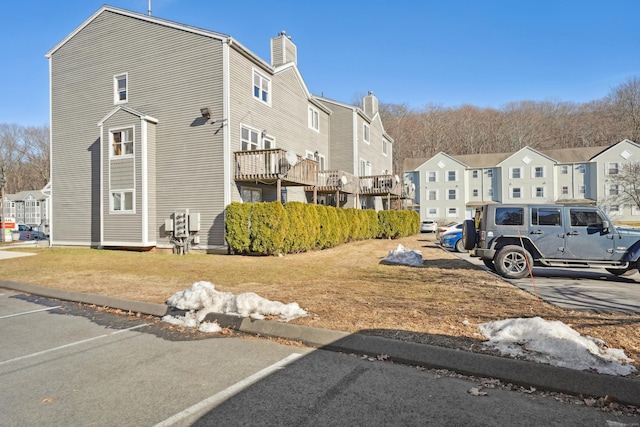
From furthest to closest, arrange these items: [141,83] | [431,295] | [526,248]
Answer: [141,83] → [526,248] → [431,295]

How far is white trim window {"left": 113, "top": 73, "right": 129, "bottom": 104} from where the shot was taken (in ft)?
61.6

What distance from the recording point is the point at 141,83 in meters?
18.3

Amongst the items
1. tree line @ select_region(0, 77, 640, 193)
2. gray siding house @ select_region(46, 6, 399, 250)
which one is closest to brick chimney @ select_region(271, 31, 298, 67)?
gray siding house @ select_region(46, 6, 399, 250)

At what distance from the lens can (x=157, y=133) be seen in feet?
58.6

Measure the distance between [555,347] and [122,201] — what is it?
703 inches

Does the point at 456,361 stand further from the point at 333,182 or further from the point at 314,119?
the point at 314,119

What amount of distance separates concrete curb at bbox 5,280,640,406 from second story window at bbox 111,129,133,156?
46.9ft

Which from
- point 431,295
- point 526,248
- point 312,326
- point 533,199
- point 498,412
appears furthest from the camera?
point 533,199

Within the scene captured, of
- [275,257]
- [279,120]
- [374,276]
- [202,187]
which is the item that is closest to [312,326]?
[374,276]

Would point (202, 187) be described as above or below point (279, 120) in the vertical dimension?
below

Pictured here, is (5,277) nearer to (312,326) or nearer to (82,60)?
(312,326)

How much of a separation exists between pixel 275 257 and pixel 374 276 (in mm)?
5959

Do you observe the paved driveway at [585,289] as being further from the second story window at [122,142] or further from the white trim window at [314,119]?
the white trim window at [314,119]

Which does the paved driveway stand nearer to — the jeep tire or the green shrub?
the jeep tire
